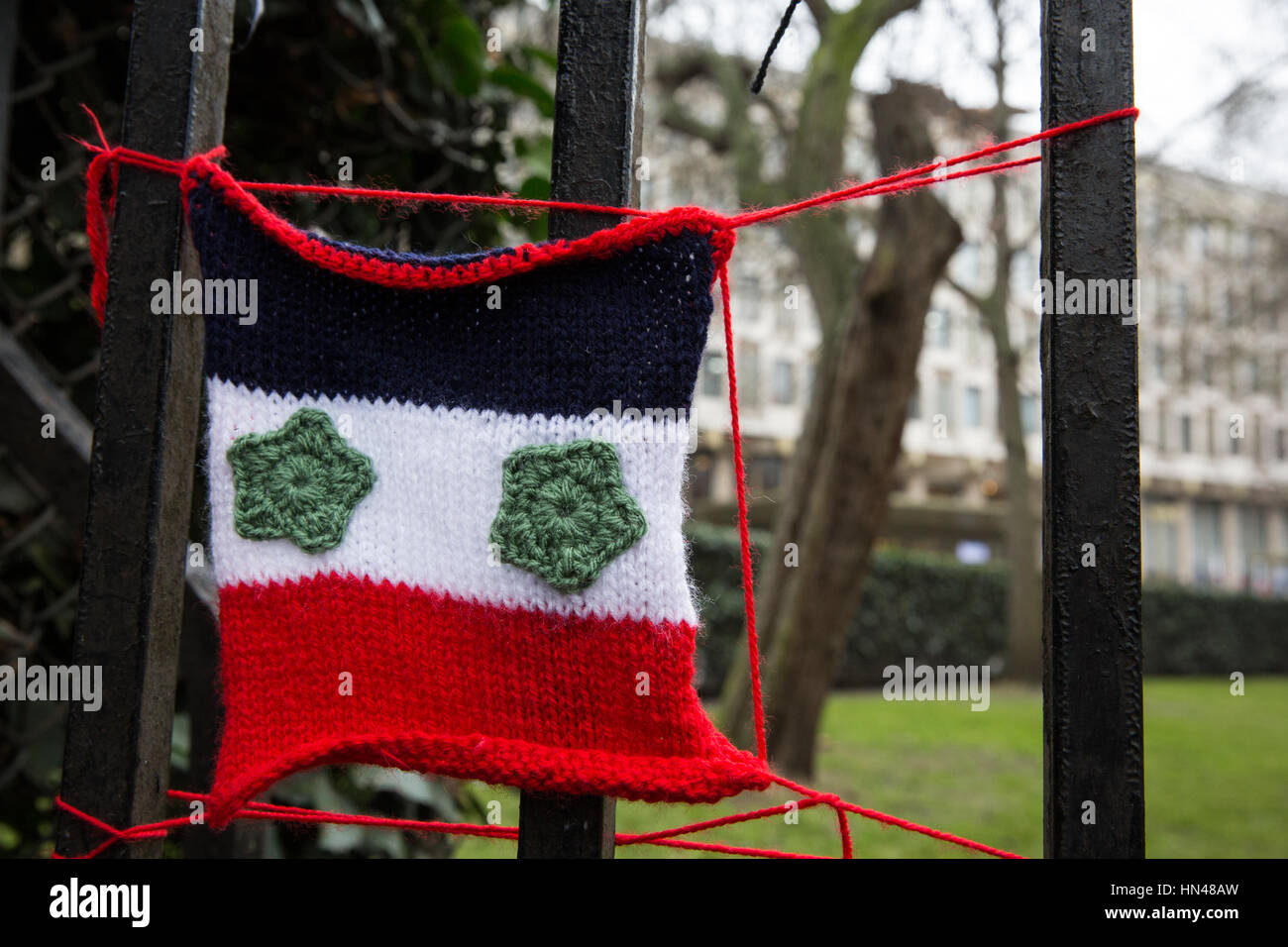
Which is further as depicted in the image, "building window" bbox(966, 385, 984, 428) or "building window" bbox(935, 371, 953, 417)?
"building window" bbox(966, 385, 984, 428)

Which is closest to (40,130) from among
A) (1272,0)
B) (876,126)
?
(876,126)

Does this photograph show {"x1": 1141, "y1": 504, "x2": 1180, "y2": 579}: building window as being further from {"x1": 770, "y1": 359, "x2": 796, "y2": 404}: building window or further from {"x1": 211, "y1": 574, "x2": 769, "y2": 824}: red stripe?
{"x1": 211, "y1": 574, "x2": 769, "y2": 824}: red stripe

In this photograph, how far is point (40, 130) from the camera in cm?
215

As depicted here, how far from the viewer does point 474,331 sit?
3.55 ft

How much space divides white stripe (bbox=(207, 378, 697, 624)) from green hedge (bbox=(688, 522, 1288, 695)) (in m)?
7.34

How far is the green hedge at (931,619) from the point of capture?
9.20 metres

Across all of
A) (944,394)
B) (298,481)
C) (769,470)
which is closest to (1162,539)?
(944,394)

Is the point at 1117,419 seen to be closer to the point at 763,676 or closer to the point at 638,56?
the point at 638,56

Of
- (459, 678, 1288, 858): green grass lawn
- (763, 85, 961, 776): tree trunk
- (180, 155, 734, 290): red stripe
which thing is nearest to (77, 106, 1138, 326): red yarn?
(180, 155, 734, 290): red stripe

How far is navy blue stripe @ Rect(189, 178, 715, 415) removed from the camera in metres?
1.03

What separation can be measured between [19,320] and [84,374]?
17 centimetres

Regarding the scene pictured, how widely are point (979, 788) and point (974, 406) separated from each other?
25583mm

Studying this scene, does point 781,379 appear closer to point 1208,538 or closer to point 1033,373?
point 1033,373

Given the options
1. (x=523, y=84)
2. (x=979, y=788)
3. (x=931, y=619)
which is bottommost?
(x=979, y=788)
